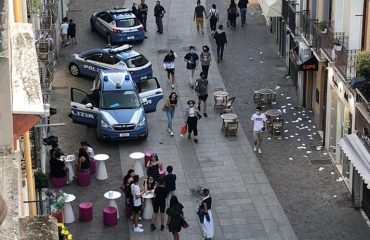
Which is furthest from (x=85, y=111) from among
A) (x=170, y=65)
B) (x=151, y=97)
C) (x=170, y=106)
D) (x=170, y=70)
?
(x=170, y=70)

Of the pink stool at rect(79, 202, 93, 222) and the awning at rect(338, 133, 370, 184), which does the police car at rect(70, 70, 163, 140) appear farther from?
the awning at rect(338, 133, 370, 184)

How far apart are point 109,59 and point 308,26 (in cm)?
977

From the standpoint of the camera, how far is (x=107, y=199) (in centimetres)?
2625

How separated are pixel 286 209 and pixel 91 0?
28.4 m

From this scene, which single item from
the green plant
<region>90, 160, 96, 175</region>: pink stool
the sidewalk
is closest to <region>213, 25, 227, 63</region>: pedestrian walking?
the sidewalk

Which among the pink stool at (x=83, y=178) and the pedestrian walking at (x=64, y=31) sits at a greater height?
the pedestrian walking at (x=64, y=31)

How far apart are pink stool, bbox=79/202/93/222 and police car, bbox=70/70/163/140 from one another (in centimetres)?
596

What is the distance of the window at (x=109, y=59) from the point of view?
38.0 metres

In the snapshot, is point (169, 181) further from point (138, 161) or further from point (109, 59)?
point (109, 59)

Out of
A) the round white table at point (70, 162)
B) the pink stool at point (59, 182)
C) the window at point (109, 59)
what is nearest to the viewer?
the pink stool at point (59, 182)

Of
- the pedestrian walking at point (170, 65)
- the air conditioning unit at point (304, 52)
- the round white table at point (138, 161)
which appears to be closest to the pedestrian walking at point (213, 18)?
the pedestrian walking at point (170, 65)

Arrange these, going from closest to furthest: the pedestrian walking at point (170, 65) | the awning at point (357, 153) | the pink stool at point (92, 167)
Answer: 1. the awning at point (357, 153)
2. the pink stool at point (92, 167)
3. the pedestrian walking at point (170, 65)

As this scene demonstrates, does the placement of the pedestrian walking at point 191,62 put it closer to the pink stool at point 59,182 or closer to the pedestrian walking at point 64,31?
the pedestrian walking at point 64,31

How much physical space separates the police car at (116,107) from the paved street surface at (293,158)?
12.8ft
